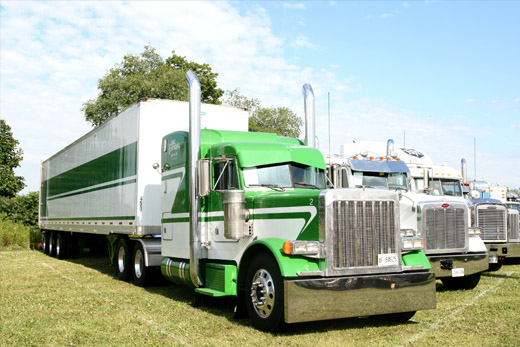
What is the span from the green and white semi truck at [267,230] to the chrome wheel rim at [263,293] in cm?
1

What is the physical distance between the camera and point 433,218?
1039 centimetres

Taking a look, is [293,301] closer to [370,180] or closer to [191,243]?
[191,243]

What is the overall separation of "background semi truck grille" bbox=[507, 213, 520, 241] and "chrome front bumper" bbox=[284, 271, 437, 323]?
8148 mm

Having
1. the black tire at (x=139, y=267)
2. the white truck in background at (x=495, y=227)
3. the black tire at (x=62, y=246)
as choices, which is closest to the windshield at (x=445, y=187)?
the white truck in background at (x=495, y=227)

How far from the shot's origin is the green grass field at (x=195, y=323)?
6641mm

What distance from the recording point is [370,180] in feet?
40.6

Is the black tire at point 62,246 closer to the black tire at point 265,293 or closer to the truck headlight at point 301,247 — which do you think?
the black tire at point 265,293

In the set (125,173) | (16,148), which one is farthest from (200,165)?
(16,148)

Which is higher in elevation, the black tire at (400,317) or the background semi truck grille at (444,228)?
the background semi truck grille at (444,228)

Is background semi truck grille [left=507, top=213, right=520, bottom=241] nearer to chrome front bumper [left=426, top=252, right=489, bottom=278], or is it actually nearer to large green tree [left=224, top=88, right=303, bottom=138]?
chrome front bumper [left=426, top=252, right=489, bottom=278]

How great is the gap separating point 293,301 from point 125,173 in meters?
7.18

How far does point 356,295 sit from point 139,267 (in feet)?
22.2

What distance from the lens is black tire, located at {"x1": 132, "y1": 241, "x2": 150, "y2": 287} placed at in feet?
38.0

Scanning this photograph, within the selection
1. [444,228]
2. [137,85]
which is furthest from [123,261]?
[137,85]
